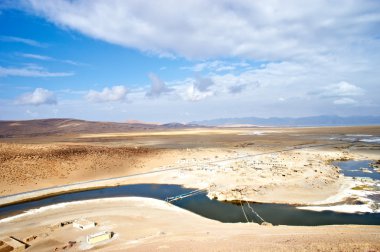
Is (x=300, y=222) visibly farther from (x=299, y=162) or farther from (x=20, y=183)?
(x=20, y=183)

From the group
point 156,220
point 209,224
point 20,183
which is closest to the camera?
point 209,224

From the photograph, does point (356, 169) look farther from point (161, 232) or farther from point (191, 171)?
point (161, 232)

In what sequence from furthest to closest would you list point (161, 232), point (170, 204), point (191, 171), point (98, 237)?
point (191, 171) → point (170, 204) → point (161, 232) → point (98, 237)

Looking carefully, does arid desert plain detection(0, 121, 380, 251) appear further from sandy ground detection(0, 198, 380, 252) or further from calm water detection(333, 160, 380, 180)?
calm water detection(333, 160, 380, 180)

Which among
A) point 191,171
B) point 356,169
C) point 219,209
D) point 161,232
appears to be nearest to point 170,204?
point 219,209

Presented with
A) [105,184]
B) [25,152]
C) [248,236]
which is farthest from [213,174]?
[25,152]

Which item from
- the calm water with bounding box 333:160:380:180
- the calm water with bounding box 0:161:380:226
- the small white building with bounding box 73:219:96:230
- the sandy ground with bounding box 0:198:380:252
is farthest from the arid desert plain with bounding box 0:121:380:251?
the calm water with bounding box 333:160:380:180
